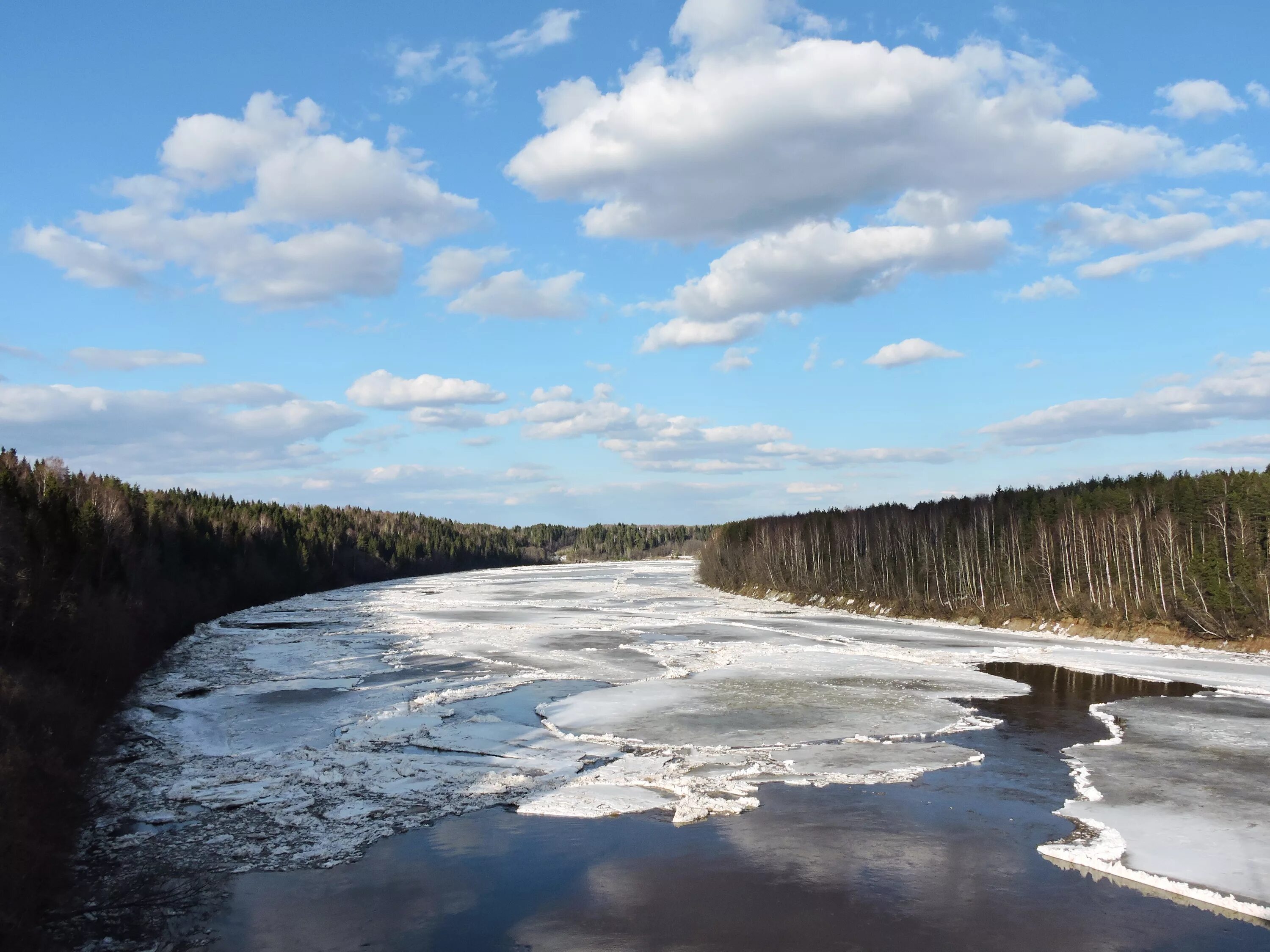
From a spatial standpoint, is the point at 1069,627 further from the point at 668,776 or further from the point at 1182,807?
the point at 668,776

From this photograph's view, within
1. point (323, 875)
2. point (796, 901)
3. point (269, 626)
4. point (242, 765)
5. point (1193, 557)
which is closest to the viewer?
point (796, 901)

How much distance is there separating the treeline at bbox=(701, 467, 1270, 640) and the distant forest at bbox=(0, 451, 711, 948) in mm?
36884

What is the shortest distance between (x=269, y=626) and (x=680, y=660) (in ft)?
89.2

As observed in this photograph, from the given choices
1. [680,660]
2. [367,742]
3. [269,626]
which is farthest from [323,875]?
[269,626]

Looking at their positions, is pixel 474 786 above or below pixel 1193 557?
below

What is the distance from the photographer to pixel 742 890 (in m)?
9.88

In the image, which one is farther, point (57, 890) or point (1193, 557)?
point (1193, 557)

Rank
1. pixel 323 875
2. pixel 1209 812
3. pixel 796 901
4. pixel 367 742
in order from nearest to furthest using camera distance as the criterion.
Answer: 1. pixel 796 901
2. pixel 323 875
3. pixel 1209 812
4. pixel 367 742

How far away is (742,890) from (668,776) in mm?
4896

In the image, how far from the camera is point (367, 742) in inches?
687

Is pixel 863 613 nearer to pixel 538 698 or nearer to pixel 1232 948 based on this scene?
pixel 538 698

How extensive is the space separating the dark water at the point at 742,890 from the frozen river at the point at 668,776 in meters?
Result: 0.06

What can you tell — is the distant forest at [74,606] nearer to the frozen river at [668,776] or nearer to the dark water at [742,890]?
the frozen river at [668,776]

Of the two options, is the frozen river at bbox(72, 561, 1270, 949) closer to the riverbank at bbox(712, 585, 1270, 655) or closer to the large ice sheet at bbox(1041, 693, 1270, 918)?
the large ice sheet at bbox(1041, 693, 1270, 918)
